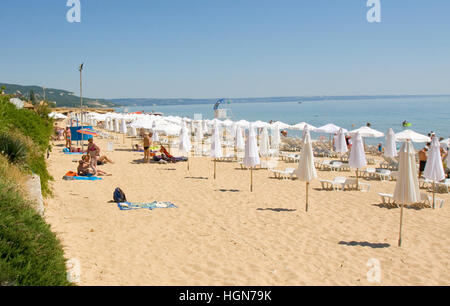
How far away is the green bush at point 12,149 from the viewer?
8.16 meters

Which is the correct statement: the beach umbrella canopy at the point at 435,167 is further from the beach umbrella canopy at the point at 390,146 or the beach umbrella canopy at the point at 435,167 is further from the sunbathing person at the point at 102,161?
the sunbathing person at the point at 102,161

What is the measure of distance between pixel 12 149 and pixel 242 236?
17.6 ft

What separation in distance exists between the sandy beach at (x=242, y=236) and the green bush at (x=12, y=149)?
47.2 inches

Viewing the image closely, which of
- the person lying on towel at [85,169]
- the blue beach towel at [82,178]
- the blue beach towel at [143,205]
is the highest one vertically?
the person lying on towel at [85,169]

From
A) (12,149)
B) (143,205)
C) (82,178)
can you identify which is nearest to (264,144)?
(82,178)

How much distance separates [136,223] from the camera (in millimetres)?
7828

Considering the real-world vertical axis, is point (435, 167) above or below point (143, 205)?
above

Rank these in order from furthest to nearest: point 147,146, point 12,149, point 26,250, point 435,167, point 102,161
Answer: point 147,146 → point 102,161 → point 435,167 → point 12,149 → point 26,250

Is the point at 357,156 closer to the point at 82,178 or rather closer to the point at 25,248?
the point at 82,178

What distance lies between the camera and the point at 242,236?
724cm

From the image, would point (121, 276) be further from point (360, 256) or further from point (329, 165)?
point (329, 165)

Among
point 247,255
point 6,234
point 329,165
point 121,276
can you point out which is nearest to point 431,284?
point 247,255

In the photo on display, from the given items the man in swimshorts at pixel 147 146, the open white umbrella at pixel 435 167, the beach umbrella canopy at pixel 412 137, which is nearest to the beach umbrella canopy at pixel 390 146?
the beach umbrella canopy at pixel 412 137
